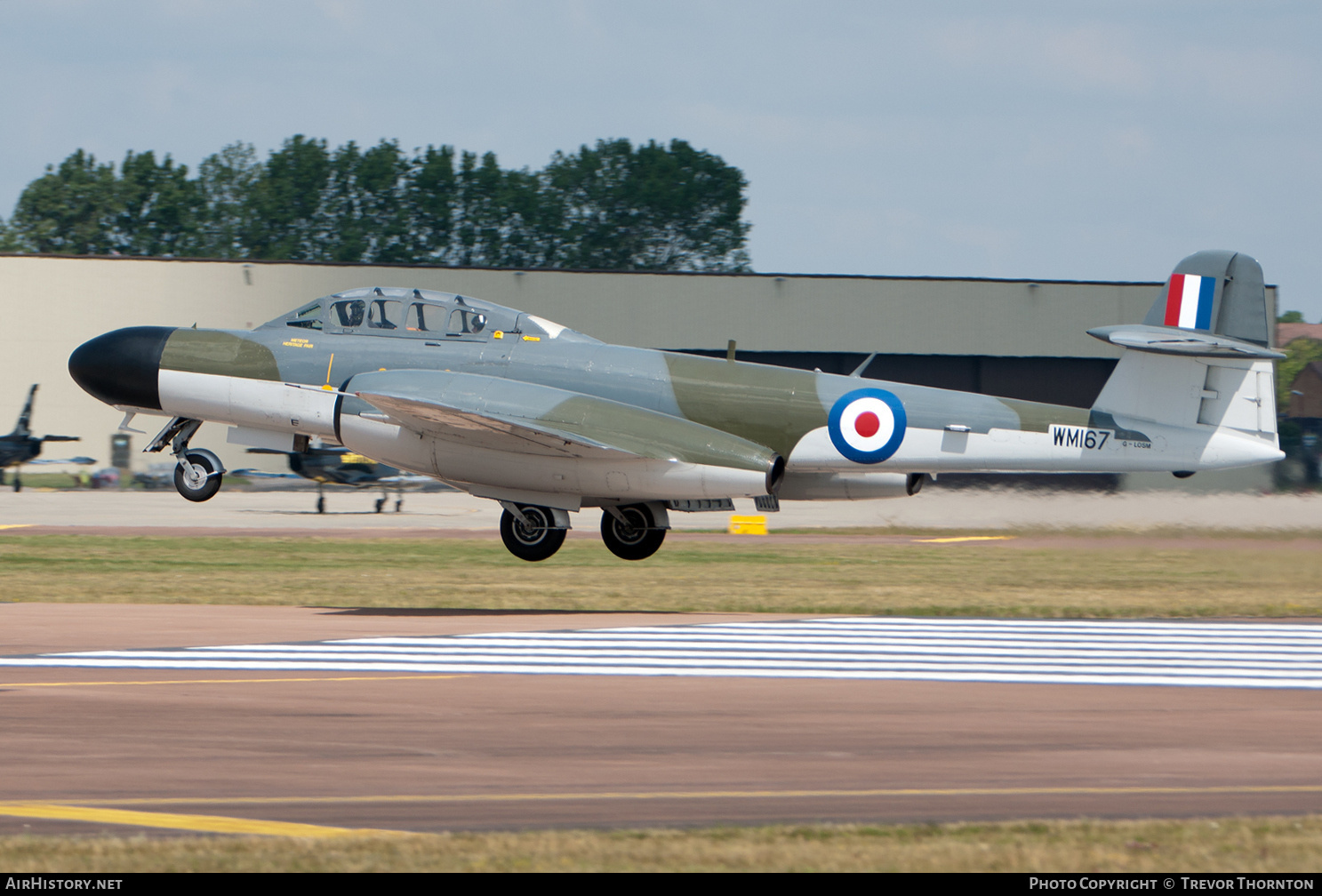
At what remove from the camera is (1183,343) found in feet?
60.8

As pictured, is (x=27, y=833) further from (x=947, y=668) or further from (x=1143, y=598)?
(x=1143, y=598)

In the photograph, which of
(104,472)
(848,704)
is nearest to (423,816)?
(848,704)

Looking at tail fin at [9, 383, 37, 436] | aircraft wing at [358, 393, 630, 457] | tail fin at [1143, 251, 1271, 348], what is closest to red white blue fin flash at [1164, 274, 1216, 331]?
tail fin at [1143, 251, 1271, 348]

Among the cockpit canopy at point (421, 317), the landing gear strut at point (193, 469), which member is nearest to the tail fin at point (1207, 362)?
the cockpit canopy at point (421, 317)

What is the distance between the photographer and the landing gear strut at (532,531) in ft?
67.6

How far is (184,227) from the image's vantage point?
125312 millimetres

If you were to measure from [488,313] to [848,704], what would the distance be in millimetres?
10131

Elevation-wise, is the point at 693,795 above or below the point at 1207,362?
below

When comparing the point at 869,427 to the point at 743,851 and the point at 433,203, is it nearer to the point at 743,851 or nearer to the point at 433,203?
the point at 743,851

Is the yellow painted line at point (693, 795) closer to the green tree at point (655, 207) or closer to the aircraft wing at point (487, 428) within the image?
the aircraft wing at point (487, 428)

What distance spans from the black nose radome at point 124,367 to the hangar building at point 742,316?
35.4 metres

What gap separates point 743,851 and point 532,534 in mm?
13516

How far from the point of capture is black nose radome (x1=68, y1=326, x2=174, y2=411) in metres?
20.8

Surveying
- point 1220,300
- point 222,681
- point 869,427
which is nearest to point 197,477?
Answer: point 222,681
